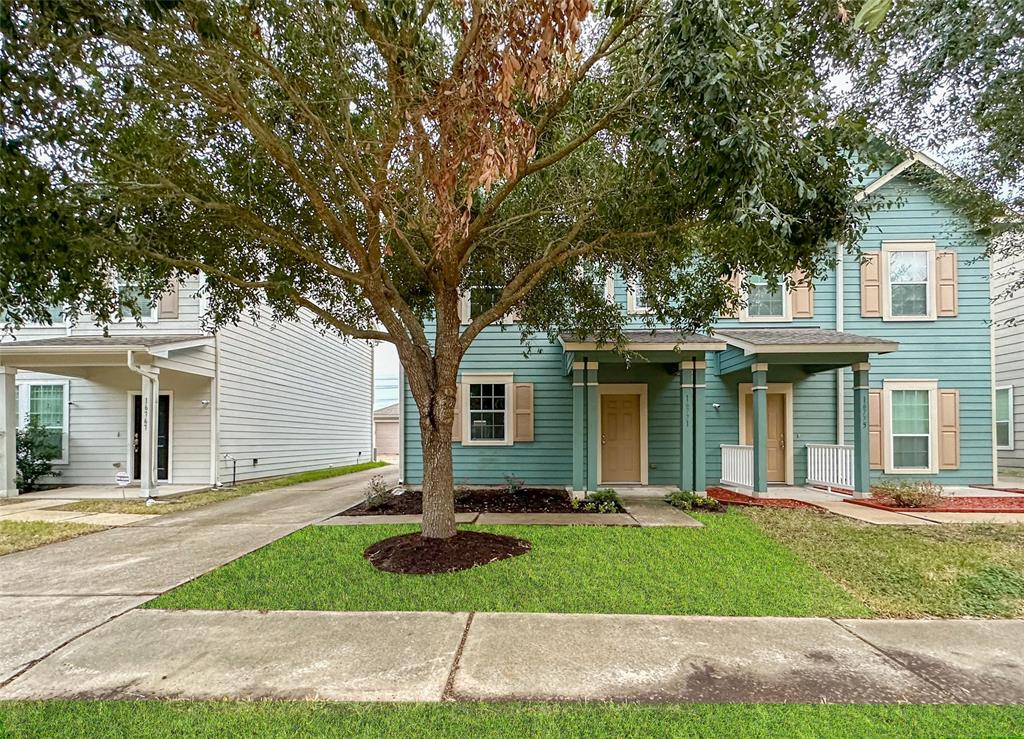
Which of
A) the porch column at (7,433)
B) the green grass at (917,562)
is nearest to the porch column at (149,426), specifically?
the porch column at (7,433)

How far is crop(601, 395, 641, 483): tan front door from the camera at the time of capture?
34.6ft

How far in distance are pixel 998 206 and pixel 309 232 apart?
9.28 m

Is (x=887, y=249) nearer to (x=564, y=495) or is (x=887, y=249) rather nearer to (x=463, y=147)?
(x=564, y=495)

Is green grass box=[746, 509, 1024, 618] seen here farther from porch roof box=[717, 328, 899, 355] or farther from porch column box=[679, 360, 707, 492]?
porch roof box=[717, 328, 899, 355]

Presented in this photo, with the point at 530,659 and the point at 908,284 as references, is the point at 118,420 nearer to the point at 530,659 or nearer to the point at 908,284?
the point at 530,659

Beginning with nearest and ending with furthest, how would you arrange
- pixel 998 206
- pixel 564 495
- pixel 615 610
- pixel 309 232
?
1. pixel 615 610
2. pixel 309 232
3. pixel 998 206
4. pixel 564 495

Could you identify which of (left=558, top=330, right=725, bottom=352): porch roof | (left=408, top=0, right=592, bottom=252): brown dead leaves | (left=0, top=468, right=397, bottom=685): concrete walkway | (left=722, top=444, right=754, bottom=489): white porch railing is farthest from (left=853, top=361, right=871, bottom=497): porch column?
(left=0, top=468, right=397, bottom=685): concrete walkway

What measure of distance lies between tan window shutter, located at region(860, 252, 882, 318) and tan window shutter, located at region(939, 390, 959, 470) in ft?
6.87

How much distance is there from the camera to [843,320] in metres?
10.3

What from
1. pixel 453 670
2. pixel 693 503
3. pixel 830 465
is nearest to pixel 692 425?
pixel 693 503

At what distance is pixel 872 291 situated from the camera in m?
10.3

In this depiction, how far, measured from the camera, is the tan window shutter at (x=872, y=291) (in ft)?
33.7

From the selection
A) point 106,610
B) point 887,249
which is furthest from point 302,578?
point 887,249

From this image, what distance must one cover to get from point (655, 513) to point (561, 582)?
3.54 meters
